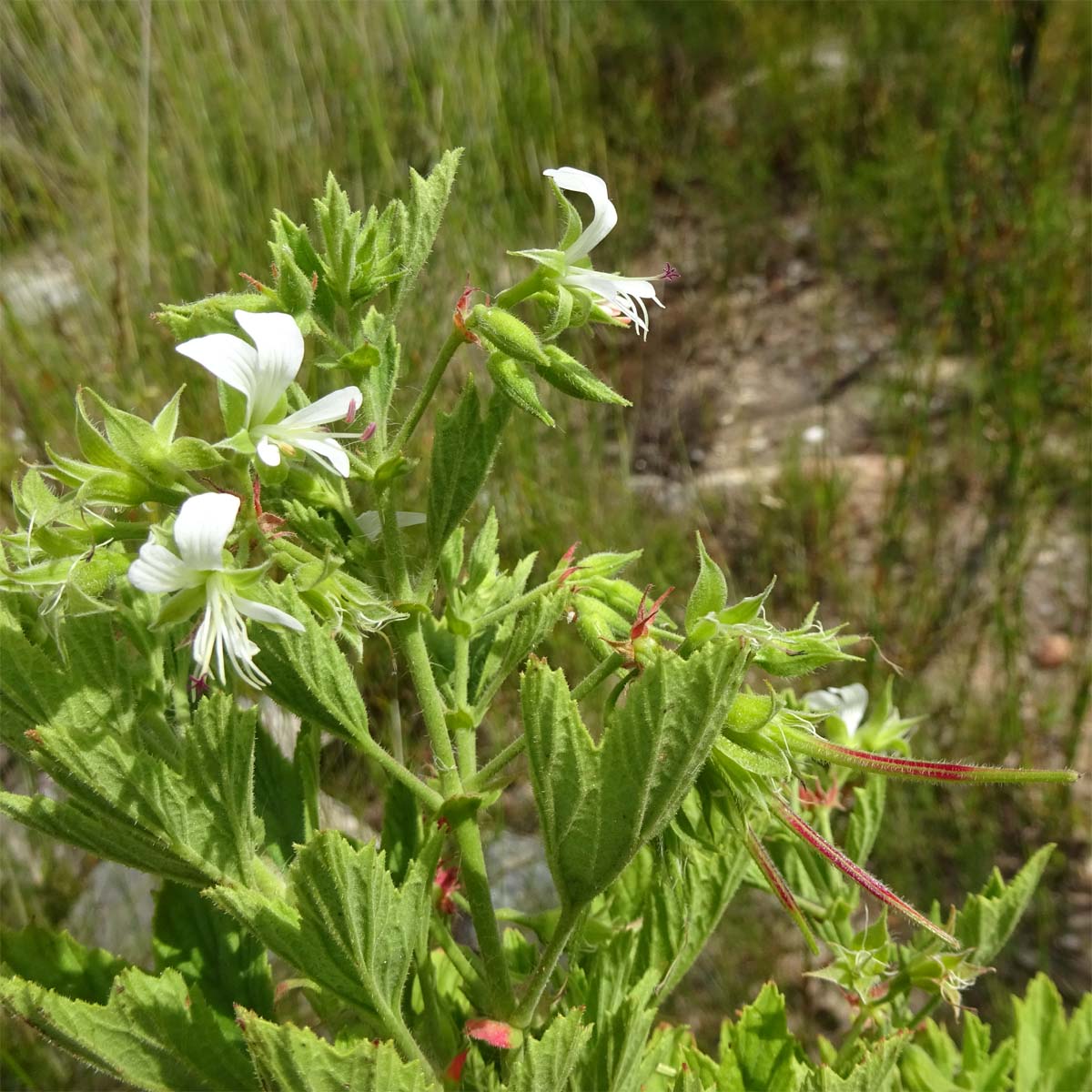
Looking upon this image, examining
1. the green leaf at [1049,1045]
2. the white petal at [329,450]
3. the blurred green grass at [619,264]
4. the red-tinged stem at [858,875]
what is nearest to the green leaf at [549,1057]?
the red-tinged stem at [858,875]

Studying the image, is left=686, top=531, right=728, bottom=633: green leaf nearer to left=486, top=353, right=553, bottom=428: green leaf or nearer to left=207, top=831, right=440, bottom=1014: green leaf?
left=486, top=353, right=553, bottom=428: green leaf

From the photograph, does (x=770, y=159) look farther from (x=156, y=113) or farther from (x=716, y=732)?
(x=716, y=732)

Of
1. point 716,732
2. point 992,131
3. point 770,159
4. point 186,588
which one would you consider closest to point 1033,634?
point 992,131

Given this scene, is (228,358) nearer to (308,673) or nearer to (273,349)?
(273,349)

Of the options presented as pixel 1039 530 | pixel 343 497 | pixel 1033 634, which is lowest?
pixel 1033 634

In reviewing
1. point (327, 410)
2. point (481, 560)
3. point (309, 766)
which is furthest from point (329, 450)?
point (309, 766)

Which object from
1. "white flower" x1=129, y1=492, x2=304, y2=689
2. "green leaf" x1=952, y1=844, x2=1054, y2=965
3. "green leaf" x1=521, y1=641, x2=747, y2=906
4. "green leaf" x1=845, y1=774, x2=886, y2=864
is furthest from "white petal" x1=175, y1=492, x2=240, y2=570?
"green leaf" x1=952, y1=844, x2=1054, y2=965

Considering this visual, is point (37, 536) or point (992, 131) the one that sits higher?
point (37, 536)
